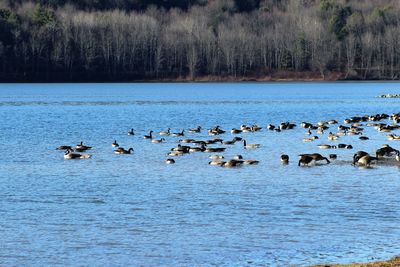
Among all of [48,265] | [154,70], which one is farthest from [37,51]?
[48,265]

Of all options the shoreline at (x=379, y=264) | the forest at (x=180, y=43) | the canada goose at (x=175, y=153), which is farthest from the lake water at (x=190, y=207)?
the forest at (x=180, y=43)

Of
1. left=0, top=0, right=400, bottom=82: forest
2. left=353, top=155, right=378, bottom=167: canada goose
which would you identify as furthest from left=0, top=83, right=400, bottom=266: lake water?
left=0, top=0, right=400, bottom=82: forest

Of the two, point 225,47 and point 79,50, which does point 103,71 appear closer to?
point 79,50

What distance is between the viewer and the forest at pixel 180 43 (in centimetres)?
13812

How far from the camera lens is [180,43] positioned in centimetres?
15050

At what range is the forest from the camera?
13812 centimetres

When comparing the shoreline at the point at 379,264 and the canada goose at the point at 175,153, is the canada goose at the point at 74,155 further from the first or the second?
the shoreline at the point at 379,264

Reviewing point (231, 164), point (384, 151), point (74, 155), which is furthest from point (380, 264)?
point (74, 155)

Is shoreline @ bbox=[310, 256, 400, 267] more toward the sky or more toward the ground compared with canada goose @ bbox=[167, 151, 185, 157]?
more toward the sky

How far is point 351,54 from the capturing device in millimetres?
148000

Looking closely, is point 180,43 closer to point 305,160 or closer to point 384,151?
point 384,151

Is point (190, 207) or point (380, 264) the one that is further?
point (190, 207)

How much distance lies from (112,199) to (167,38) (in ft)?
410

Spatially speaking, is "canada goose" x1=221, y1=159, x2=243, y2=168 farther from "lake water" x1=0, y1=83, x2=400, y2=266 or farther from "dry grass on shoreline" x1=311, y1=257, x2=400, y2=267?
"dry grass on shoreline" x1=311, y1=257, x2=400, y2=267
